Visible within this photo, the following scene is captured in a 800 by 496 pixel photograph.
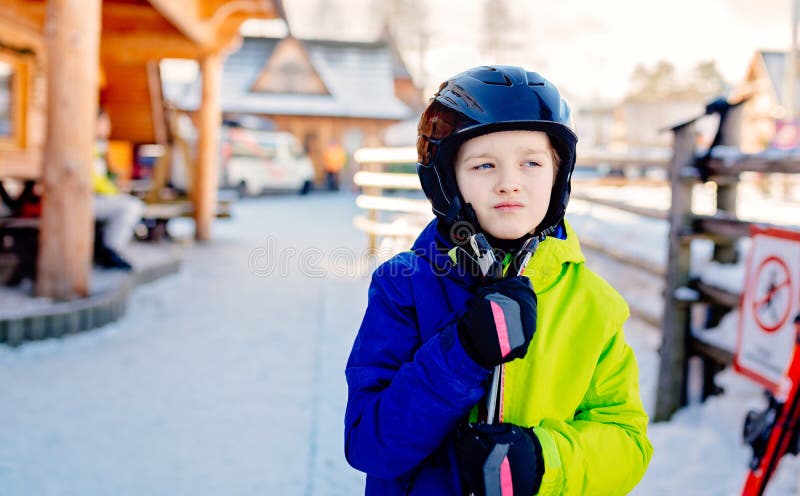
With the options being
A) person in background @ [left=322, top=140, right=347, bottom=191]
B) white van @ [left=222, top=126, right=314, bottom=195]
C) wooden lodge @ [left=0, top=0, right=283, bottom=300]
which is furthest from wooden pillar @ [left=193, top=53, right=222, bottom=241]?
person in background @ [left=322, top=140, right=347, bottom=191]

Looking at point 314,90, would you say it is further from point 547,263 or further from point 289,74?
point 547,263

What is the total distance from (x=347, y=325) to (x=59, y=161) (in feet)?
8.54

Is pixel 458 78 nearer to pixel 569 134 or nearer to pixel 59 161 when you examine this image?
pixel 569 134

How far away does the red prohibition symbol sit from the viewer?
3226mm

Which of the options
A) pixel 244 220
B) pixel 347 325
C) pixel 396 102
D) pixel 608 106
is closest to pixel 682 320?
pixel 347 325

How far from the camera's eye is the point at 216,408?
412cm

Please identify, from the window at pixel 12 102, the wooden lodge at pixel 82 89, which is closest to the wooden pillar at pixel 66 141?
the wooden lodge at pixel 82 89

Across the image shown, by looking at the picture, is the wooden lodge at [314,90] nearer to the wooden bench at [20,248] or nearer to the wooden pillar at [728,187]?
the wooden bench at [20,248]

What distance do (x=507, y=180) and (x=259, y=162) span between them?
22849 mm

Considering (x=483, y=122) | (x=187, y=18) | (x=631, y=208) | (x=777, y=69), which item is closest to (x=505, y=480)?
(x=483, y=122)

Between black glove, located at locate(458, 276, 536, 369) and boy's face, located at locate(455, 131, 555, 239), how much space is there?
0.86 feet

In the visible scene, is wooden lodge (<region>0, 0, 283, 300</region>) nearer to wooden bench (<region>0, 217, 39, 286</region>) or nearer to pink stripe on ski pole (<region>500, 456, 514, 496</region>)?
wooden bench (<region>0, 217, 39, 286</region>)

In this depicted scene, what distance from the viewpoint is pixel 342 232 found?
13.5 m

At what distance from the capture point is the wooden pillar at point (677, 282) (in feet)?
14.5
